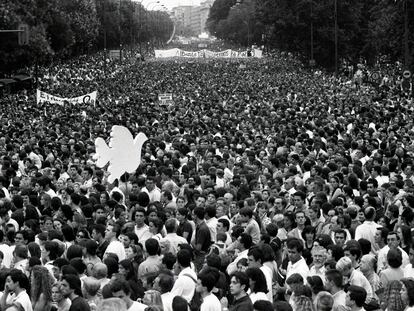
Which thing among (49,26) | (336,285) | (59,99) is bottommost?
(59,99)

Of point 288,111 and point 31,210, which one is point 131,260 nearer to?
point 31,210

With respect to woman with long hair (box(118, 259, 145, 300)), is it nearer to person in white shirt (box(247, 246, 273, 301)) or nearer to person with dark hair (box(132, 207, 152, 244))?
person in white shirt (box(247, 246, 273, 301))

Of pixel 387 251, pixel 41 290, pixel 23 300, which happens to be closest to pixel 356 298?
pixel 387 251

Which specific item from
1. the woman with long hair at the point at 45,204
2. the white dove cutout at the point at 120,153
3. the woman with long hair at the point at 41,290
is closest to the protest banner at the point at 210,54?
the white dove cutout at the point at 120,153

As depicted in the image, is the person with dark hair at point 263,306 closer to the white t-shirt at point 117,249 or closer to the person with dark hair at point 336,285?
the person with dark hair at point 336,285

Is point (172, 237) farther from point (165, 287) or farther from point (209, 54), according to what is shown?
point (209, 54)
